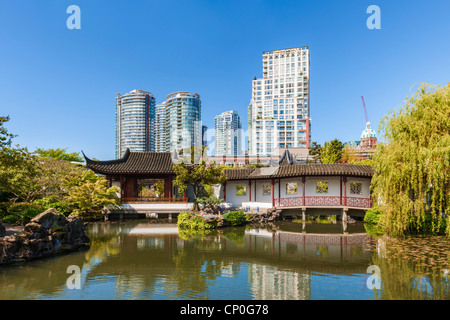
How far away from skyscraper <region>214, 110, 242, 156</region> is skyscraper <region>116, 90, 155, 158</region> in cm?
3321

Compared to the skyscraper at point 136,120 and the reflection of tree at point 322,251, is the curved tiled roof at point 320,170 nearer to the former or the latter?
the reflection of tree at point 322,251

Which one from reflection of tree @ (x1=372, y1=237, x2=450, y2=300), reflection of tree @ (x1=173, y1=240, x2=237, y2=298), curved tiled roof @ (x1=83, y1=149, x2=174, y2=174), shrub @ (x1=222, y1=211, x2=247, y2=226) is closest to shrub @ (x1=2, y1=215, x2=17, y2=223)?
curved tiled roof @ (x1=83, y1=149, x2=174, y2=174)

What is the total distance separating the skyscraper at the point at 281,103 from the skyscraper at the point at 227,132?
109ft

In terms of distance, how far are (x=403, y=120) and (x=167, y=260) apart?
11988 millimetres

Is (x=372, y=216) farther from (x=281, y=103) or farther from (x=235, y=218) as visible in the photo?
(x=281, y=103)

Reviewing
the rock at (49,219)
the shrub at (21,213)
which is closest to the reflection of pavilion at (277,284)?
the rock at (49,219)

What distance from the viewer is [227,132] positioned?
121625mm

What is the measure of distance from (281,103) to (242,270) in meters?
78.3

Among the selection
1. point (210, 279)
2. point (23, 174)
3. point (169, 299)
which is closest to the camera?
point (169, 299)

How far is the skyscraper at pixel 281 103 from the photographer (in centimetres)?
7656

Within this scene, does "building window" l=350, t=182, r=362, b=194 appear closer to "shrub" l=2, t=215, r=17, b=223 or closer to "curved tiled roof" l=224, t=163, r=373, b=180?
"curved tiled roof" l=224, t=163, r=373, b=180

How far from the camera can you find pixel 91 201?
18297mm
